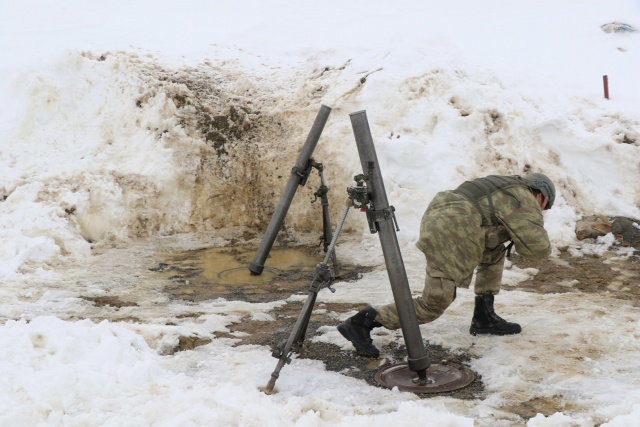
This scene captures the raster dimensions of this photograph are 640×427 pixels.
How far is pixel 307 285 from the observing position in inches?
307

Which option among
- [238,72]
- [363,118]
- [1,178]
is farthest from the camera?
[238,72]

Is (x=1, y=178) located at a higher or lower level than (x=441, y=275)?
higher

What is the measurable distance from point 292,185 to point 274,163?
3.02 m

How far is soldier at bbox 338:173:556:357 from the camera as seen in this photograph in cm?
494

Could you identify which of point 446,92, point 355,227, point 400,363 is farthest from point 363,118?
point 446,92

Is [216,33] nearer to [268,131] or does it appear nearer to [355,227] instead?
[268,131]

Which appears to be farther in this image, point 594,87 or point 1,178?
point 594,87

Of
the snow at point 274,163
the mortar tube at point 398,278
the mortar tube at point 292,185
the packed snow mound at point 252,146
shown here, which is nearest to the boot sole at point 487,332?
the snow at point 274,163

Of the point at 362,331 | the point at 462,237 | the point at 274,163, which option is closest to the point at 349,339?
the point at 362,331

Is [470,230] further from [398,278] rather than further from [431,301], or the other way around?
[398,278]

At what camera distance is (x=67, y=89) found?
10.6m

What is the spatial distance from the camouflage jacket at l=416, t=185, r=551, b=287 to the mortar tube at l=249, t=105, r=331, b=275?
235 centimetres

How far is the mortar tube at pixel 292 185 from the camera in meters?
7.20

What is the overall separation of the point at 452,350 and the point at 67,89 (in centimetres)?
804
